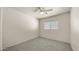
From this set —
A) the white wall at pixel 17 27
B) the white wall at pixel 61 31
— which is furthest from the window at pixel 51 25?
the white wall at pixel 17 27

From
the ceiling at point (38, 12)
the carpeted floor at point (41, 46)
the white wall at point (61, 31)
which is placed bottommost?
the carpeted floor at point (41, 46)

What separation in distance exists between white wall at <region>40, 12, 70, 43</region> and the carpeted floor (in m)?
0.06

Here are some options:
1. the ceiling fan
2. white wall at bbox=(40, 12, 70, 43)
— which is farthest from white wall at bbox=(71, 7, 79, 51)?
the ceiling fan

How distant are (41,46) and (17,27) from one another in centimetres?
41

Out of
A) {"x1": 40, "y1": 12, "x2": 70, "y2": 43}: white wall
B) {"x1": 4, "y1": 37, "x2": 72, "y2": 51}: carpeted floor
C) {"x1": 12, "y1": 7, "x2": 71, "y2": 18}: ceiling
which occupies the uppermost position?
{"x1": 12, "y1": 7, "x2": 71, "y2": 18}: ceiling

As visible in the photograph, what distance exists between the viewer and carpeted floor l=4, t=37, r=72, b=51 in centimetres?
108

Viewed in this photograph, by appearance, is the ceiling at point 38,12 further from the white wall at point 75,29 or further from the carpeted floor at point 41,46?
the carpeted floor at point 41,46

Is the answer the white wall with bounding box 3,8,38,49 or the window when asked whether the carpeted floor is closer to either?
the white wall with bounding box 3,8,38,49

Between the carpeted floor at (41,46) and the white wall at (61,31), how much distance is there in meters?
0.06

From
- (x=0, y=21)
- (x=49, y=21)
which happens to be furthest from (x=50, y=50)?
(x=0, y=21)

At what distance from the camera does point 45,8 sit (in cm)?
109

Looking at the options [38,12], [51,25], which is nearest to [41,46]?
[51,25]

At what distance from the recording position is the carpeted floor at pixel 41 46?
3.56 ft
